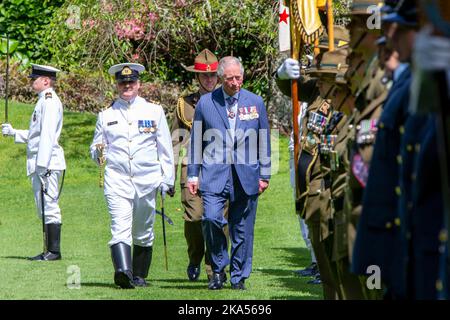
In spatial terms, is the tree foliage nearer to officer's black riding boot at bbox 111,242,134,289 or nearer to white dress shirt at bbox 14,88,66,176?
white dress shirt at bbox 14,88,66,176

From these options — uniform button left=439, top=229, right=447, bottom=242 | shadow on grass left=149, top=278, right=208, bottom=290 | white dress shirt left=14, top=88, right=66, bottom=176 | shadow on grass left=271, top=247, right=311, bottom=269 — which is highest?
white dress shirt left=14, top=88, right=66, bottom=176

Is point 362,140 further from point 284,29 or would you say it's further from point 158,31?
point 158,31

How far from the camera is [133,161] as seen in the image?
12664mm

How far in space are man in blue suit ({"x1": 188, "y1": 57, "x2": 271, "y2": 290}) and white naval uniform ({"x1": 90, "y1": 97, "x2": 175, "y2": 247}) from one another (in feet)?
1.22

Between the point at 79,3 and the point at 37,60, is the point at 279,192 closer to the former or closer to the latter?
the point at 79,3

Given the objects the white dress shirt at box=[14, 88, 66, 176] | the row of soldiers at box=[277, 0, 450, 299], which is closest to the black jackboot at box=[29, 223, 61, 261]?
the white dress shirt at box=[14, 88, 66, 176]

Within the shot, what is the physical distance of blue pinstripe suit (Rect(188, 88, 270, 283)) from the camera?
12430 mm

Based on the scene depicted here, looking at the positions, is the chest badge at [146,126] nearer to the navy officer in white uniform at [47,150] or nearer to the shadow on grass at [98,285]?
the shadow on grass at [98,285]

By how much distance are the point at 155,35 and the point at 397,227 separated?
69.6 feet

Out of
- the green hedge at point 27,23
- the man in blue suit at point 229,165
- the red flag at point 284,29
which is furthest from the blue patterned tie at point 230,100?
the green hedge at point 27,23

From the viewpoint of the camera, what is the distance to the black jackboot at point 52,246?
1549 cm

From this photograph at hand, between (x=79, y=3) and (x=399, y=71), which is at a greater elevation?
(x=79, y=3)

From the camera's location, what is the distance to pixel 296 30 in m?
11.4
